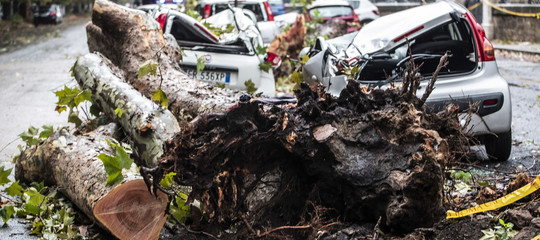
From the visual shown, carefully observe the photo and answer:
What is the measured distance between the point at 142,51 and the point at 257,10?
9205mm

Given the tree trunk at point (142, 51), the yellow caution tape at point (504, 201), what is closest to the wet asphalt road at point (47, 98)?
the yellow caution tape at point (504, 201)

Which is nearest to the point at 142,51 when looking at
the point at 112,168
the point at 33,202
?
the point at 33,202

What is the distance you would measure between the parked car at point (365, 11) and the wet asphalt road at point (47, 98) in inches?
320

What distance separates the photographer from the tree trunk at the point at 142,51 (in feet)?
20.5

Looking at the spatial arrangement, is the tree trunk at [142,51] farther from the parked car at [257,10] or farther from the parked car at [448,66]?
the parked car at [257,10]

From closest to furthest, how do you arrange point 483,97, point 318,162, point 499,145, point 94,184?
point 318,162, point 94,184, point 483,97, point 499,145

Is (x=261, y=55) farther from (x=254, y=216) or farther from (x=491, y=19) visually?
(x=491, y=19)

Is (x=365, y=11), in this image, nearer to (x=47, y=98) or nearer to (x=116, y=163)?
(x=47, y=98)

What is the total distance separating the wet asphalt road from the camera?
24.0ft

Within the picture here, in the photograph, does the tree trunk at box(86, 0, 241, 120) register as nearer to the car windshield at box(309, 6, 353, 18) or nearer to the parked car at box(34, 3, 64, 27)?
the car windshield at box(309, 6, 353, 18)

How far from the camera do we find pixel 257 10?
53.3 ft

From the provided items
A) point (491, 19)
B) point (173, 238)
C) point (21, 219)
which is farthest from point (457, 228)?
point (491, 19)

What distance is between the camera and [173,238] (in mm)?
4844

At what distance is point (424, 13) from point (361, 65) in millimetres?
927
